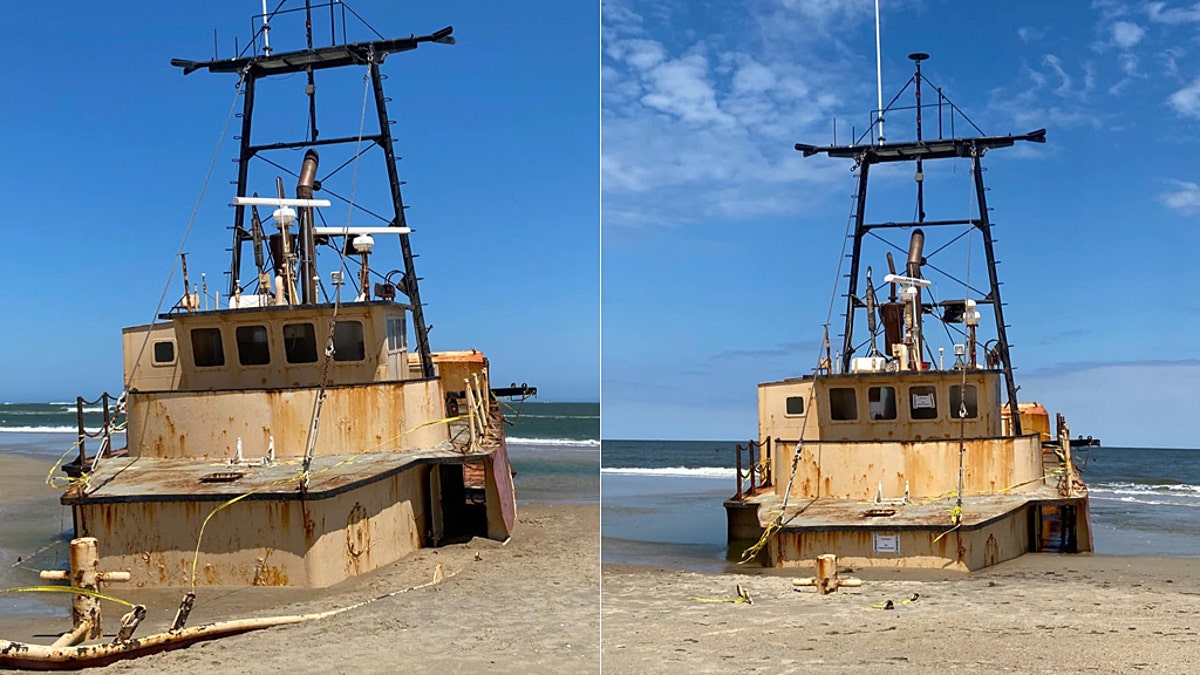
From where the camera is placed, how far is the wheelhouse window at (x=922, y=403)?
56.7ft

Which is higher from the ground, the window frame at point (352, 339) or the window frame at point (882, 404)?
the window frame at point (352, 339)

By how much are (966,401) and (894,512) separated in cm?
330

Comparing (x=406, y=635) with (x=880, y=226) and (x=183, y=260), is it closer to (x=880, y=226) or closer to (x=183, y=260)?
(x=183, y=260)

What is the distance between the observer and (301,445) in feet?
46.2

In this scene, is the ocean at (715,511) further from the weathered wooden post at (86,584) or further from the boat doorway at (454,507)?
the weathered wooden post at (86,584)

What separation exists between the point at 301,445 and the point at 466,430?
3.47 meters

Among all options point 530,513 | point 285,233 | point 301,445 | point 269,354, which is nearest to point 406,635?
point 301,445

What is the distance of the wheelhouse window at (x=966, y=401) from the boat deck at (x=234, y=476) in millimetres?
7363

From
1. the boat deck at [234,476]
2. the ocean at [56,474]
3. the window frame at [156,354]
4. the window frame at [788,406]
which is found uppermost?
the window frame at [156,354]

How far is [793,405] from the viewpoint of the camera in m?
20.4

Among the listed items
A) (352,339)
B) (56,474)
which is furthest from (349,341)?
(56,474)

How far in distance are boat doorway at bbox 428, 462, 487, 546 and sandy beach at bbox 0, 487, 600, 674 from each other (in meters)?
0.79

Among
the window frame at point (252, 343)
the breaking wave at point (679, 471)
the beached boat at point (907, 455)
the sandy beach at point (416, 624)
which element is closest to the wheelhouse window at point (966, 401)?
the beached boat at point (907, 455)

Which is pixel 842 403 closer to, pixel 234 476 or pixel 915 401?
pixel 915 401
